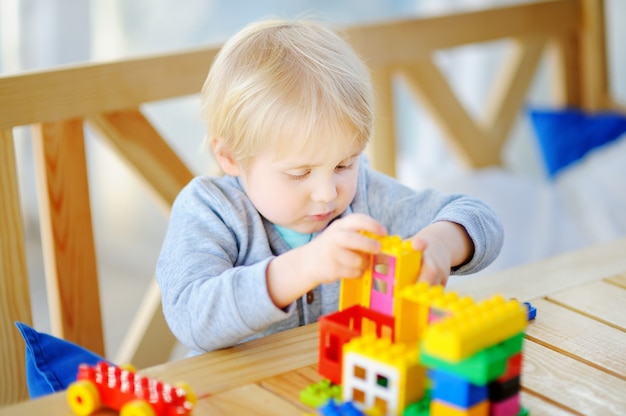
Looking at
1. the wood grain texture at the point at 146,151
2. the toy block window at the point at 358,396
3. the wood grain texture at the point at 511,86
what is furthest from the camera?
the wood grain texture at the point at 511,86

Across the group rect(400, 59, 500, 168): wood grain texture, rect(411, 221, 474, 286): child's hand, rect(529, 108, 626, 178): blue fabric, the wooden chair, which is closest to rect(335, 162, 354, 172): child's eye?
rect(411, 221, 474, 286): child's hand

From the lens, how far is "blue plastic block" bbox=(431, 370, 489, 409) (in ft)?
2.20

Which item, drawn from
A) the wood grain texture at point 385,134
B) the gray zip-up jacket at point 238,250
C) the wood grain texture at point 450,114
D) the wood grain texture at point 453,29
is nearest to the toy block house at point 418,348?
the gray zip-up jacket at point 238,250

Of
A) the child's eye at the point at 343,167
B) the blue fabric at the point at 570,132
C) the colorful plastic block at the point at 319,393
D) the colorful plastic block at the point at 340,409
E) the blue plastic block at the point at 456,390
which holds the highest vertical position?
the child's eye at the point at 343,167

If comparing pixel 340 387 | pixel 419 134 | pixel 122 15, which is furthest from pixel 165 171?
pixel 419 134

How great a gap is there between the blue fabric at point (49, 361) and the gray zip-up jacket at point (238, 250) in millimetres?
111

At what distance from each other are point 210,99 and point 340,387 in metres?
0.43

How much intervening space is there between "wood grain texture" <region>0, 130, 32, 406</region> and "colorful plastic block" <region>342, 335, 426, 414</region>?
2.36 feet

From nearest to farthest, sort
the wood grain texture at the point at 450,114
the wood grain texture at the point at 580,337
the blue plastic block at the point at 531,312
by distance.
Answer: the wood grain texture at the point at 580,337
the blue plastic block at the point at 531,312
the wood grain texture at the point at 450,114

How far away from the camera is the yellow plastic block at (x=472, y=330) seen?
0.65 m

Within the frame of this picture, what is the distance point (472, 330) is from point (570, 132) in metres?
1.74

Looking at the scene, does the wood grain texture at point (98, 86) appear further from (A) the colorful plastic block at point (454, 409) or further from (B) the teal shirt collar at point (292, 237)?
(A) the colorful plastic block at point (454, 409)

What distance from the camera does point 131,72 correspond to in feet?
4.65

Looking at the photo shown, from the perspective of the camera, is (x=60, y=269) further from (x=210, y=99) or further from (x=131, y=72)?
(x=210, y=99)
